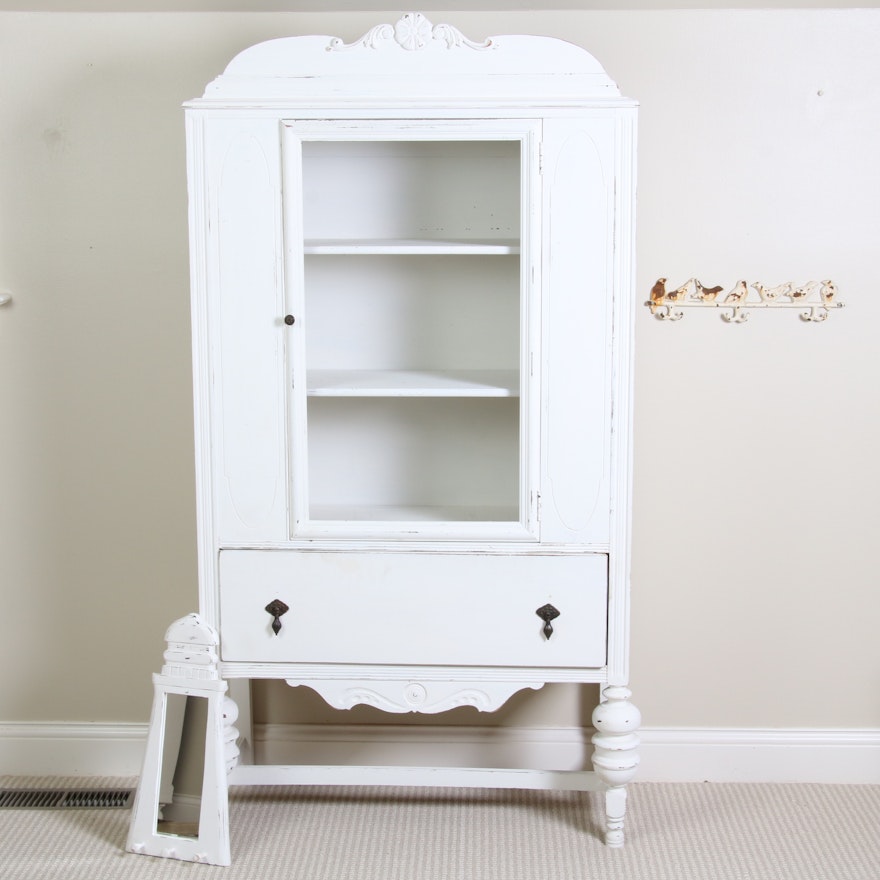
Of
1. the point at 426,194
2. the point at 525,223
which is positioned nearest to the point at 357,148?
the point at 426,194

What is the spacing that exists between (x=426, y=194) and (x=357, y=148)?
0.19 meters

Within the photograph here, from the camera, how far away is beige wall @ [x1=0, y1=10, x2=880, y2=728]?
2240mm

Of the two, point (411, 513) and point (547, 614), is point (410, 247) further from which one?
point (547, 614)

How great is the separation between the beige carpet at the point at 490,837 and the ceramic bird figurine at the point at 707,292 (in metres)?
1.19

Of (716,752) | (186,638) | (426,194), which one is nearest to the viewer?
(186,638)

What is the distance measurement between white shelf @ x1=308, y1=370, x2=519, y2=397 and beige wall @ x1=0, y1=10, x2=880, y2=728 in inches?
18.1

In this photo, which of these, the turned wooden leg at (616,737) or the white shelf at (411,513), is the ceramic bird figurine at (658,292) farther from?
the turned wooden leg at (616,737)

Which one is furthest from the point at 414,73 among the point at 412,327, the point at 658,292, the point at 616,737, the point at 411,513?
the point at 616,737

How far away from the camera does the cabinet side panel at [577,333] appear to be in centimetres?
186

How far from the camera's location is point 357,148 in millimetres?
2086

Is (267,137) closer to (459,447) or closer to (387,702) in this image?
(459,447)

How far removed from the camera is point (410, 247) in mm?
1972

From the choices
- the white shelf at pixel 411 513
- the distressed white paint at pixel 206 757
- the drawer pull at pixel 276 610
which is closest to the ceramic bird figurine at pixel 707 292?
the white shelf at pixel 411 513

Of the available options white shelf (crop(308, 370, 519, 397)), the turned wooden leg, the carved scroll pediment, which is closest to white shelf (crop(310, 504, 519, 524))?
white shelf (crop(308, 370, 519, 397))
